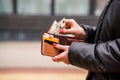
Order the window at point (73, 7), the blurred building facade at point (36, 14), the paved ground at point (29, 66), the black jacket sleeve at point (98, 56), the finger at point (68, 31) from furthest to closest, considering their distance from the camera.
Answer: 1. the window at point (73, 7)
2. the blurred building facade at point (36, 14)
3. the paved ground at point (29, 66)
4. the finger at point (68, 31)
5. the black jacket sleeve at point (98, 56)

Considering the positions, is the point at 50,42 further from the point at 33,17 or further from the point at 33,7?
the point at 33,7

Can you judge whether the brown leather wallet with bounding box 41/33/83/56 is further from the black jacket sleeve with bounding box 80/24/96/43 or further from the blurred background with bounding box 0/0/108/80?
the blurred background with bounding box 0/0/108/80

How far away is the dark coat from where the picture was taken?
1.03 metres

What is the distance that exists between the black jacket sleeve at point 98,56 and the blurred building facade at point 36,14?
376cm

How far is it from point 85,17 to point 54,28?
141 inches

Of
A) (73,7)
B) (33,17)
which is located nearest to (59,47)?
(33,17)

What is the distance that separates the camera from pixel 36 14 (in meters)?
4.90

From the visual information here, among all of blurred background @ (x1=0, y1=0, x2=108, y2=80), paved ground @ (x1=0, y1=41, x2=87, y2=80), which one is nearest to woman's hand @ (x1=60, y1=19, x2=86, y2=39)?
paved ground @ (x1=0, y1=41, x2=87, y2=80)

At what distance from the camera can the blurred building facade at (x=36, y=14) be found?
481 centimetres

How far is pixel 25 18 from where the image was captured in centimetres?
484

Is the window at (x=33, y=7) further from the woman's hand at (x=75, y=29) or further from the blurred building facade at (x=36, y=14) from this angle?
the woman's hand at (x=75, y=29)

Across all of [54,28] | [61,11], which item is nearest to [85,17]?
[61,11]

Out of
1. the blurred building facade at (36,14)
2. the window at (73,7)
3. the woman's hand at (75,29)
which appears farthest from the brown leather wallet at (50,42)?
the window at (73,7)

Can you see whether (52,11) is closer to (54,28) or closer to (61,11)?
(61,11)
